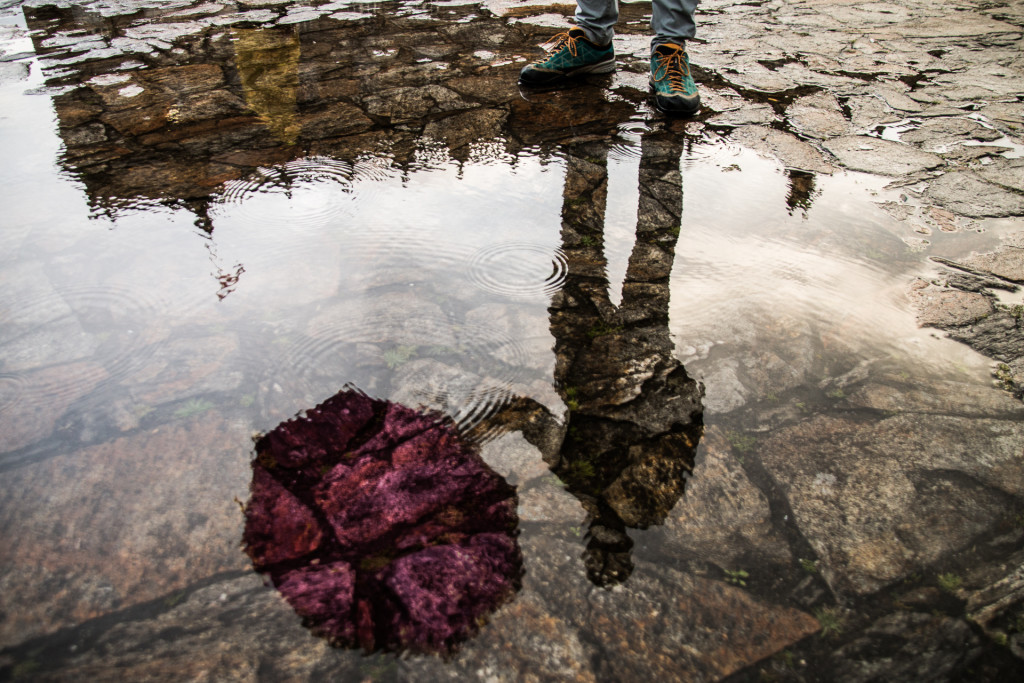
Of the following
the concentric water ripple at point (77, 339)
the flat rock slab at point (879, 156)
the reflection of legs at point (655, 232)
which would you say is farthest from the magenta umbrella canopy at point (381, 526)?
the flat rock slab at point (879, 156)

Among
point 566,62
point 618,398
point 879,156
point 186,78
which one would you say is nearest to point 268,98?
point 186,78

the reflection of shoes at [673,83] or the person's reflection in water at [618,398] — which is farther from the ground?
the reflection of shoes at [673,83]

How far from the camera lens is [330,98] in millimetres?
3443

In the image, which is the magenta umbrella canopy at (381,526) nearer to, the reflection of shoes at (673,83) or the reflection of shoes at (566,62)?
the reflection of shoes at (673,83)

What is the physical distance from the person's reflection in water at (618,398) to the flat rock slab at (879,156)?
1176mm

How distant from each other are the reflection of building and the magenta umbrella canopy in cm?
145

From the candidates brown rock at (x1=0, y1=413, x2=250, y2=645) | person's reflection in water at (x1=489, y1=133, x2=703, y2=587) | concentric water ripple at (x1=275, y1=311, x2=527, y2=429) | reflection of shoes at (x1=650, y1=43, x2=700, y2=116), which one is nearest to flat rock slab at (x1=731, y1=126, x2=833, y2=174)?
reflection of shoes at (x1=650, y1=43, x2=700, y2=116)

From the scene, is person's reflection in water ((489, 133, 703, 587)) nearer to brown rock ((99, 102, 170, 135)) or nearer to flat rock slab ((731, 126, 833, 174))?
flat rock slab ((731, 126, 833, 174))

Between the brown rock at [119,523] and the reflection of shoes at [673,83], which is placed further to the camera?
the reflection of shoes at [673,83]

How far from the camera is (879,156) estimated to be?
9.14 ft

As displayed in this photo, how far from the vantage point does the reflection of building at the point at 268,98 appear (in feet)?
9.06

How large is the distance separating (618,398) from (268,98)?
10.1 feet

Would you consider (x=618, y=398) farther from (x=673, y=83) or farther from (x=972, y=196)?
(x=673, y=83)

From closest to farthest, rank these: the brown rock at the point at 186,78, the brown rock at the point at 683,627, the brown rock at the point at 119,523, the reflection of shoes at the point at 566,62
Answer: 1. the brown rock at the point at 683,627
2. the brown rock at the point at 119,523
3. the reflection of shoes at the point at 566,62
4. the brown rock at the point at 186,78
